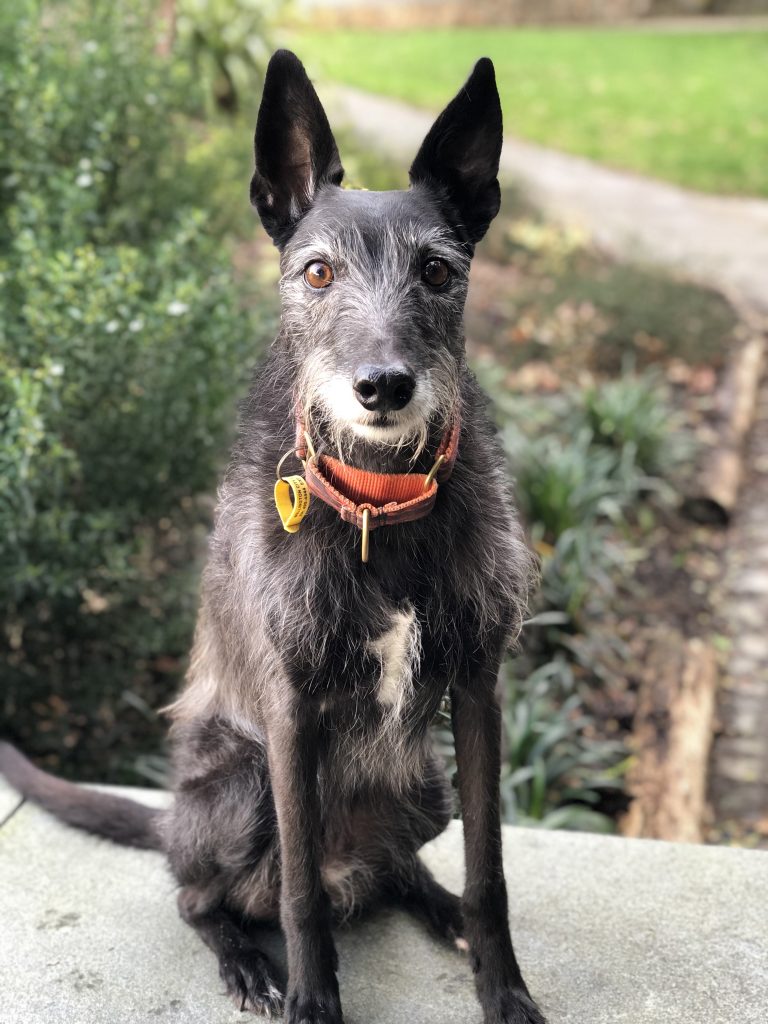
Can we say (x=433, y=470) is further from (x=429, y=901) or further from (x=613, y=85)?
(x=613, y=85)

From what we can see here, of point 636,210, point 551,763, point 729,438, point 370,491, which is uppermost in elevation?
point 636,210

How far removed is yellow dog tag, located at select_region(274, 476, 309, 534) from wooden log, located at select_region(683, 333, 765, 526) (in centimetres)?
574

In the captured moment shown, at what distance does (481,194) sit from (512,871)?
202 centimetres

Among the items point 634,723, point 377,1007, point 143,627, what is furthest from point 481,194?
point 634,723

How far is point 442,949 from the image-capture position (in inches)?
117

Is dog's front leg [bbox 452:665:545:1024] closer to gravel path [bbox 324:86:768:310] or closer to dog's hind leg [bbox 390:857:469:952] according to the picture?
dog's hind leg [bbox 390:857:469:952]

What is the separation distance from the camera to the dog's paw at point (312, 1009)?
253 centimetres

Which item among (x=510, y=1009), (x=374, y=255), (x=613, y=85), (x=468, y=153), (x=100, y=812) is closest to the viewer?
(x=374, y=255)

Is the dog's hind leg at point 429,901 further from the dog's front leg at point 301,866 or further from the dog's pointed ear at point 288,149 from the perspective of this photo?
the dog's pointed ear at point 288,149

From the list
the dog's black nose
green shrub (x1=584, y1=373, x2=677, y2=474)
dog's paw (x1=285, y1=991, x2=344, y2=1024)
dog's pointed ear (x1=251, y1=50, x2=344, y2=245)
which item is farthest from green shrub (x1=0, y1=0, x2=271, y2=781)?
green shrub (x1=584, y1=373, x2=677, y2=474)

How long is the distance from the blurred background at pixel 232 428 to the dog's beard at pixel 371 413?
98 centimetres

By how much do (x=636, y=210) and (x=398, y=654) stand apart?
10734 mm

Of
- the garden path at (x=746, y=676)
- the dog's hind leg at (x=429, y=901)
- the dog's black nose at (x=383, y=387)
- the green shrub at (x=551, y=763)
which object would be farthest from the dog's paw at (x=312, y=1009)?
the garden path at (x=746, y=676)

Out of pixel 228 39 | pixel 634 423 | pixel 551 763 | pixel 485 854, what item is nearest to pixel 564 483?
pixel 634 423
